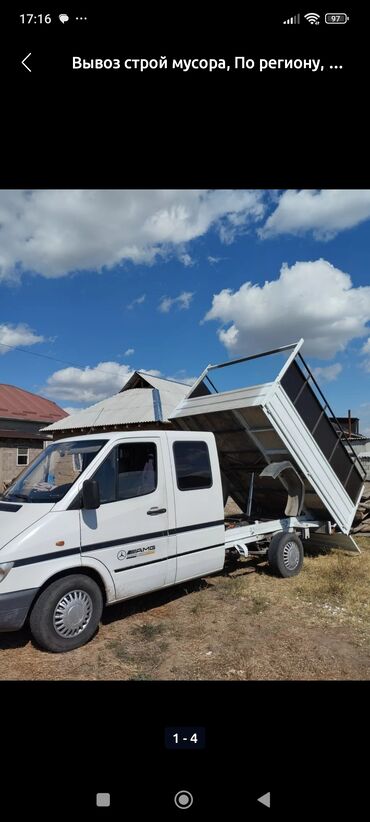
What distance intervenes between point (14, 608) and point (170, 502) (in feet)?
6.50

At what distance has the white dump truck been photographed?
13.4ft

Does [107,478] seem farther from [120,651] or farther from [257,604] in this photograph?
[257,604]

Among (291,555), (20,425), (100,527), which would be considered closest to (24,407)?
(20,425)

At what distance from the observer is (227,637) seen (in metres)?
4.52

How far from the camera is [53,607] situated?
159 inches

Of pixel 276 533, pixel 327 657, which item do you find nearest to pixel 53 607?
pixel 327 657

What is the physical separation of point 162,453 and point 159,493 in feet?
1.60

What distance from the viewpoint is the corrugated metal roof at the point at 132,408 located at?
19.3 m

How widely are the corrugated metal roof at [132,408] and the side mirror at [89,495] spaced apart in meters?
13.7
